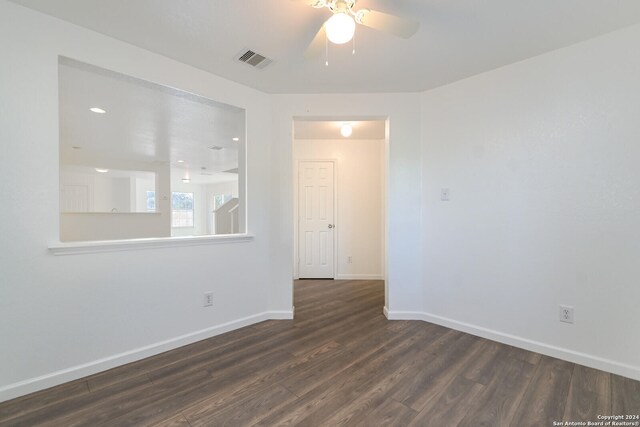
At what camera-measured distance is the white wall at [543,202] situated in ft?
5.92

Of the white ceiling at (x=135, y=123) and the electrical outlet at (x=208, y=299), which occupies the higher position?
the white ceiling at (x=135, y=123)

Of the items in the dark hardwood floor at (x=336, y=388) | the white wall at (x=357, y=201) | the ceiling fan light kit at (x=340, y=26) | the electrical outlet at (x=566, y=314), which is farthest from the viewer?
the white wall at (x=357, y=201)

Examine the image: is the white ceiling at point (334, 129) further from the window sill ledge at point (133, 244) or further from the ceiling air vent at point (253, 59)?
the window sill ledge at point (133, 244)

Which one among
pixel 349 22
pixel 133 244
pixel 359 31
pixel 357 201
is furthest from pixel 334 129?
pixel 133 244

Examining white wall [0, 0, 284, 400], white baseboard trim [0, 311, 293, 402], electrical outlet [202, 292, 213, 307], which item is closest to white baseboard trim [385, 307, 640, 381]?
white baseboard trim [0, 311, 293, 402]

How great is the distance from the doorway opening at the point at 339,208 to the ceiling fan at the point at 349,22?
298 cm

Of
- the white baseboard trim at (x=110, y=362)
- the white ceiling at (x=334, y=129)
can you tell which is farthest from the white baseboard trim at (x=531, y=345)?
the white ceiling at (x=334, y=129)

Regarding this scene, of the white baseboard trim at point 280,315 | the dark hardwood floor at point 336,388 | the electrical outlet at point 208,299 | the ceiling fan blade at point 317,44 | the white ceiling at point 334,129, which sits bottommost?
the dark hardwood floor at point 336,388

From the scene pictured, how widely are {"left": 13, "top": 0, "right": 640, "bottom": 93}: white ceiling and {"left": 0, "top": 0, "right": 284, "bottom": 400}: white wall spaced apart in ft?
0.53

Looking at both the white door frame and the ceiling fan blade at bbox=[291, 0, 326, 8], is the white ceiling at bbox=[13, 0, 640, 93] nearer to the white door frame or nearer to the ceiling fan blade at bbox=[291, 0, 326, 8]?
the ceiling fan blade at bbox=[291, 0, 326, 8]

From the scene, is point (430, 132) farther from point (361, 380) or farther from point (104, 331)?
point (104, 331)

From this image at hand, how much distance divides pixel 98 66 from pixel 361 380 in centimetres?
285

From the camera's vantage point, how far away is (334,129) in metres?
3.91

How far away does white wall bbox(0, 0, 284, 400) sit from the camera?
1535 millimetres
